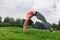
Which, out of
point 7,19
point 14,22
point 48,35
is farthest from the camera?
point 7,19

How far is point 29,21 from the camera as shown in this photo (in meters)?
5.69

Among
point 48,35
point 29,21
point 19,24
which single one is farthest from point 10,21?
point 29,21

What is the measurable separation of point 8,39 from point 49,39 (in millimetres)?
3550

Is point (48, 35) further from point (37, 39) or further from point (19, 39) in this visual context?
point (19, 39)

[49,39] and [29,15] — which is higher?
[29,15]

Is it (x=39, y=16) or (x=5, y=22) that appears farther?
(x=5, y=22)

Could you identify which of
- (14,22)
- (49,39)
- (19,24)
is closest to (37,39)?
(49,39)

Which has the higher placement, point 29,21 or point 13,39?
point 29,21

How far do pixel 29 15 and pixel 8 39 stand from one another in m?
11.1

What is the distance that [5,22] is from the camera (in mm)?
44906

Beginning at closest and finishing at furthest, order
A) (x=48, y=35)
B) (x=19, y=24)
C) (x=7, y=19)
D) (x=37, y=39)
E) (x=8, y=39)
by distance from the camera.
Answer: (x=8, y=39)
(x=37, y=39)
(x=48, y=35)
(x=19, y=24)
(x=7, y=19)

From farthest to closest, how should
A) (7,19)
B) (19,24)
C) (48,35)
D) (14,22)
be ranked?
(7,19)
(14,22)
(19,24)
(48,35)

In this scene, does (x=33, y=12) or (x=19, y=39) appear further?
(x=19, y=39)

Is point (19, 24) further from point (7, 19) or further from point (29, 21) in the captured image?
point (29, 21)
